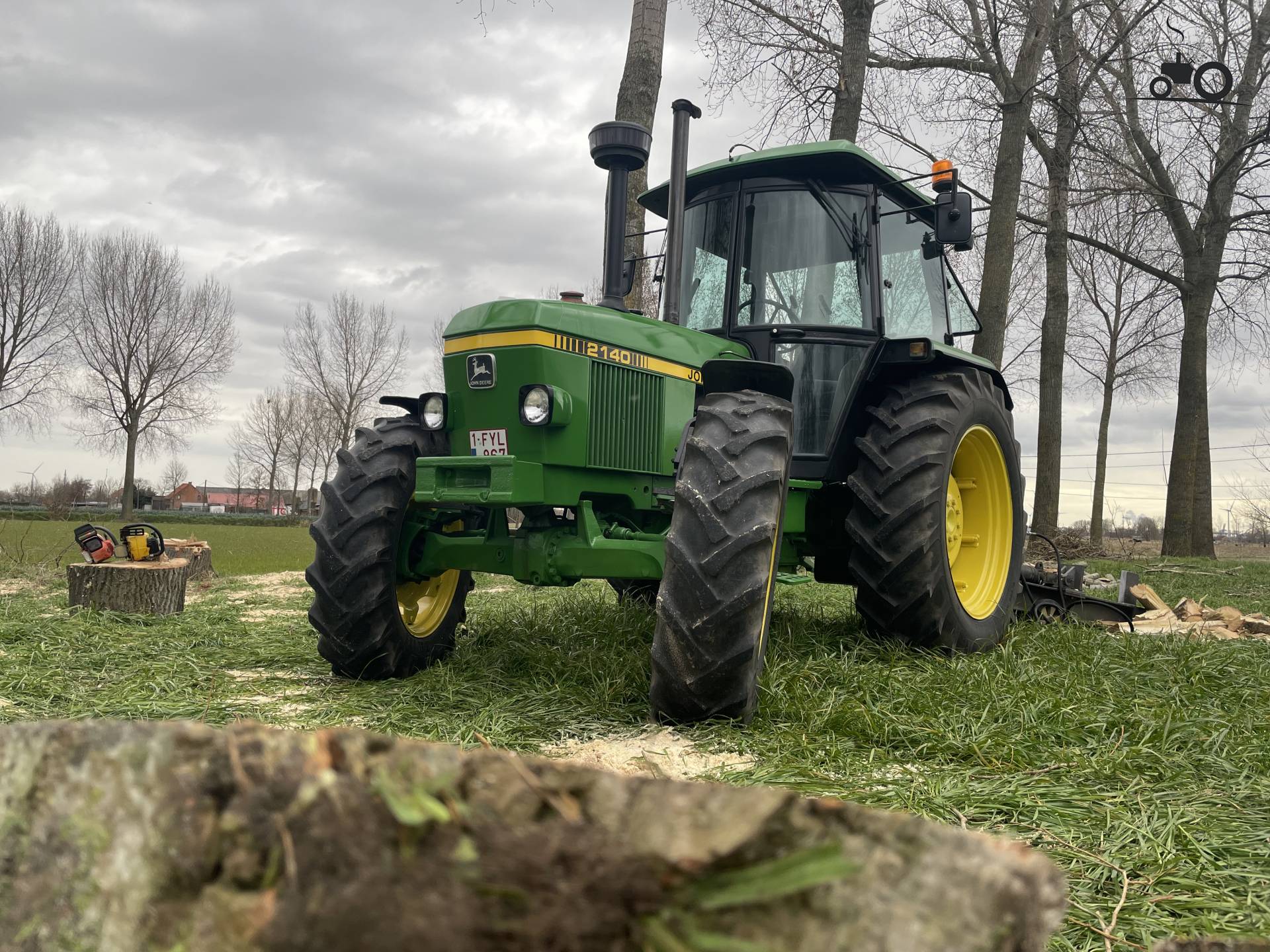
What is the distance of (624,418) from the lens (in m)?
4.32

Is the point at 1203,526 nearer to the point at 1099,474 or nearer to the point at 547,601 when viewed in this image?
the point at 1099,474

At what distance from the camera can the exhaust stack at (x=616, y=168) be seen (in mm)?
4461

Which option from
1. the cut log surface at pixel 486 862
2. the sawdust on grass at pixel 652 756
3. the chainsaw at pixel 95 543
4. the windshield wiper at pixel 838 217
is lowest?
the sawdust on grass at pixel 652 756

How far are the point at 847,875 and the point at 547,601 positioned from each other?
20.6ft

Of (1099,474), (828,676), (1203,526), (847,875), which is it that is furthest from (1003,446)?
(1099,474)

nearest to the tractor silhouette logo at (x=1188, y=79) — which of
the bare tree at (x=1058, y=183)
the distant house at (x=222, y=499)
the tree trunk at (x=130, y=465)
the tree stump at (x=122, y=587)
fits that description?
the bare tree at (x=1058, y=183)

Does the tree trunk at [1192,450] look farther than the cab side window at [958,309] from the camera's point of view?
Yes

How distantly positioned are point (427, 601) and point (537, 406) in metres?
1.40

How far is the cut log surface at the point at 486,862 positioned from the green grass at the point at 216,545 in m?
10.4

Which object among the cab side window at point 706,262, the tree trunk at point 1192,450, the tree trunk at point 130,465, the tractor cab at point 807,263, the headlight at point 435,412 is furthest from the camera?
the tree trunk at point 130,465

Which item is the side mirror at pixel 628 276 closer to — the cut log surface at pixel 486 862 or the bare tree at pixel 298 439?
the cut log surface at pixel 486 862

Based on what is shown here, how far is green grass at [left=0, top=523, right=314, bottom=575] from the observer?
10985mm

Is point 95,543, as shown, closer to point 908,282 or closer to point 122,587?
point 122,587

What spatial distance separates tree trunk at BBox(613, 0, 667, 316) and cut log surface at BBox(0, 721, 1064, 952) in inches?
302
